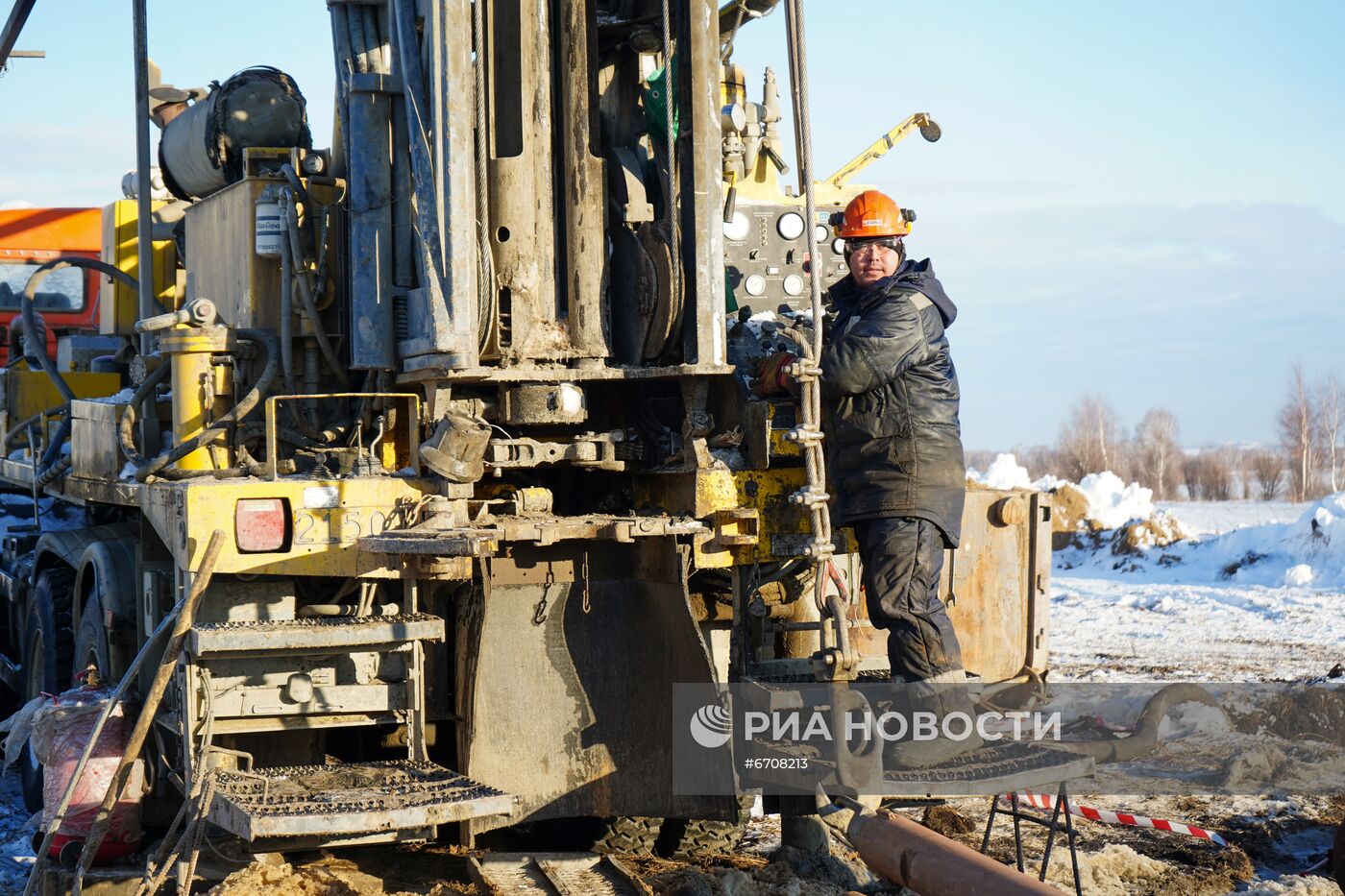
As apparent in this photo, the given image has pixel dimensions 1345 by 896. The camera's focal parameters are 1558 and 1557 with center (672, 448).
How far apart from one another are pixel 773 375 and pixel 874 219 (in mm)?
746

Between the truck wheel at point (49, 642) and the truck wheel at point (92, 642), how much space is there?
0.33ft

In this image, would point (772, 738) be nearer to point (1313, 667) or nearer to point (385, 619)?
point (385, 619)

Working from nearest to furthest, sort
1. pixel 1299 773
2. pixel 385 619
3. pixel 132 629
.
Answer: pixel 385 619
pixel 132 629
pixel 1299 773

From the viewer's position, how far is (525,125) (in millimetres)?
5805

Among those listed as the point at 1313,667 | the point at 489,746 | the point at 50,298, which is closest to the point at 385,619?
the point at 489,746

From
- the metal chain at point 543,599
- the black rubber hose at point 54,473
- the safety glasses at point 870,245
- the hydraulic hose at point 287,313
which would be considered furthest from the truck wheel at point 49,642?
the safety glasses at point 870,245

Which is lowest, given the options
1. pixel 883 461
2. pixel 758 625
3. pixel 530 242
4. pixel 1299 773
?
pixel 1299 773

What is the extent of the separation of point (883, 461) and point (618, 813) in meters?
1.68

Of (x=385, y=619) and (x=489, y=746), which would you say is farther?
(x=489, y=746)

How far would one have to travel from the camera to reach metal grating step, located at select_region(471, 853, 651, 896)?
17.2 feet

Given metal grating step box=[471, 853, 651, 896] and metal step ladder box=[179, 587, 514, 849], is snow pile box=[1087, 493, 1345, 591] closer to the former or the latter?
metal grating step box=[471, 853, 651, 896]

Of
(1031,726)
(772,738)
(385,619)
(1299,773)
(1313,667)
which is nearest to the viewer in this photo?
(385,619)

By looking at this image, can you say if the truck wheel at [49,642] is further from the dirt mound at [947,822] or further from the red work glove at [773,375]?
the dirt mound at [947,822]

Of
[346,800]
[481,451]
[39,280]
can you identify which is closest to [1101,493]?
[39,280]
